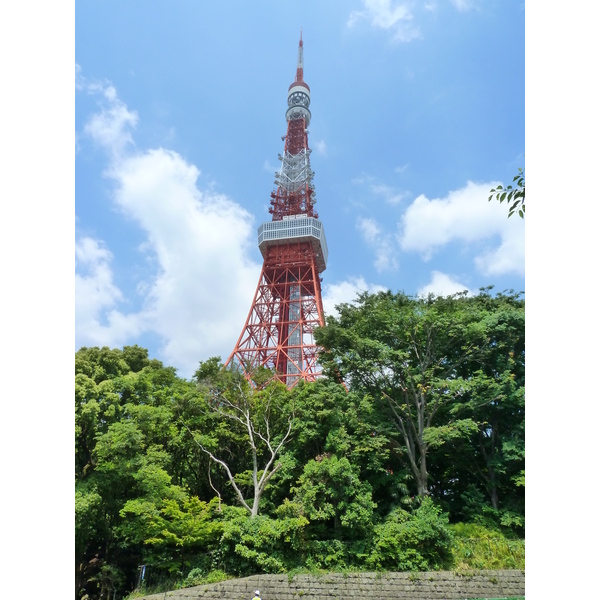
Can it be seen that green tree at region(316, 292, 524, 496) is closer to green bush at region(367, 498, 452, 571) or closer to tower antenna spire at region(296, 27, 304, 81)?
green bush at region(367, 498, 452, 571)

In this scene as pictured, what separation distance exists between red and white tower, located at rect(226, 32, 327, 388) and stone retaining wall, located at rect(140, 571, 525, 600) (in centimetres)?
1344

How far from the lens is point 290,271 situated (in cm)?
3231

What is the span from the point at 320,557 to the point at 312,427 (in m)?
3.47

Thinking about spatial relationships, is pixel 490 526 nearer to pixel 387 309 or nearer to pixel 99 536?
pixel 387 309

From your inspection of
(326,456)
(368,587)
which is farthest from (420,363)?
(368,587)

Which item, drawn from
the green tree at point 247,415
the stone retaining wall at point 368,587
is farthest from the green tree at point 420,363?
the stone retaining wall at point 368,587

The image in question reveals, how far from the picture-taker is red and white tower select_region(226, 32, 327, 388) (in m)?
27.6

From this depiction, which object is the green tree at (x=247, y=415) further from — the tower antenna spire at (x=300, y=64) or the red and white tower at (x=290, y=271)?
the tower antenna spire at (x=300, y=64)

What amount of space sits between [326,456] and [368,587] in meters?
3.37

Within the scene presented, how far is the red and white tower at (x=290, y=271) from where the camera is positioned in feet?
90.6

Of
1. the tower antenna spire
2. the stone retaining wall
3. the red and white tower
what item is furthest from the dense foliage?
the tower antenna spire

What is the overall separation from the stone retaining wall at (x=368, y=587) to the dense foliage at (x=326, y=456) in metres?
0.50

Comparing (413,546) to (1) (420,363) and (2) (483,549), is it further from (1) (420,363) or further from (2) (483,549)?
(1) (420,363)

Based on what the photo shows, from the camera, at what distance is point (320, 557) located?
11.0 meters
